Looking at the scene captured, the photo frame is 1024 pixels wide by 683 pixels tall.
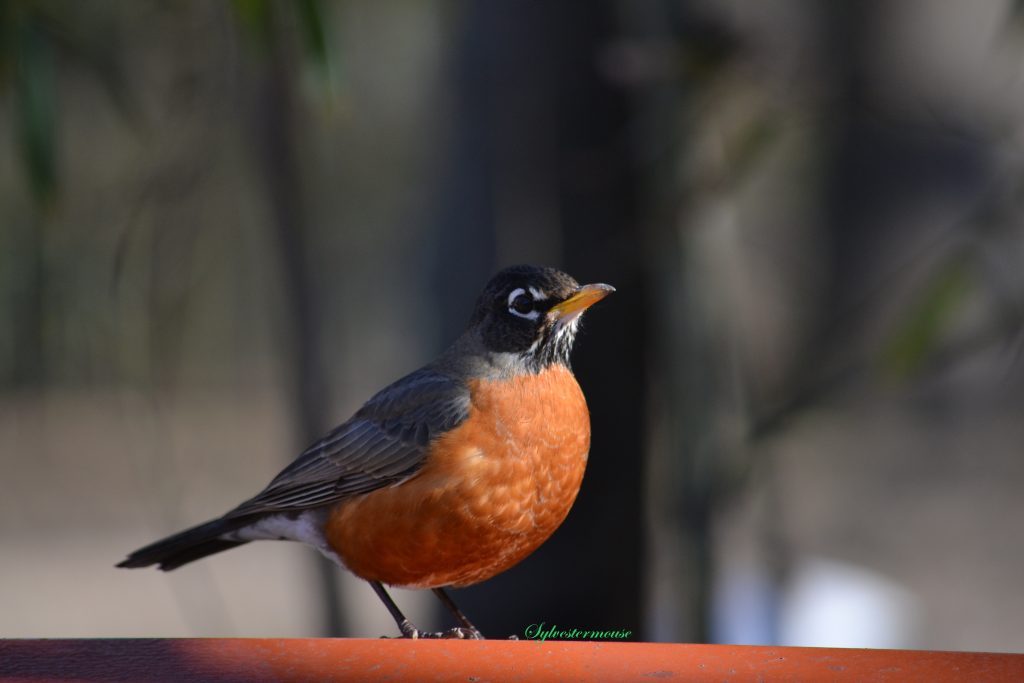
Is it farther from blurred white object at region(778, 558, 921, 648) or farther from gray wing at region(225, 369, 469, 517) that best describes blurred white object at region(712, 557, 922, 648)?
gray wing at region(225, 369, 469, 517)

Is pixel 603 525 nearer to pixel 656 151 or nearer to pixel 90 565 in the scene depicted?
pixel 656 151

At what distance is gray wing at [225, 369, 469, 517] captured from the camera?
10.1 ft

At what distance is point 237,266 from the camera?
10992 mm

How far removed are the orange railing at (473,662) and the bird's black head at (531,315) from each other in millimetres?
1165

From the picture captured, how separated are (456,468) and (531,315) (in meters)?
0.51

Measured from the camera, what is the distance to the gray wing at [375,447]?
307 cm

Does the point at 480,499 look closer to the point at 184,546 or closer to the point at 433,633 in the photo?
the point at 433,633

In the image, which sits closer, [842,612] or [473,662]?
[473,662]

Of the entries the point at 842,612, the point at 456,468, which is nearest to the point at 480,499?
the point at 456,468

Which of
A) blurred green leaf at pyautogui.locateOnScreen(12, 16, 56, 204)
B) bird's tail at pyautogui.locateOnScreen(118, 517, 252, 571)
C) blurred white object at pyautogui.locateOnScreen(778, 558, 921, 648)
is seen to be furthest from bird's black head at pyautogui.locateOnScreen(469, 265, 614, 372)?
blurred white object at pyautogui.locateOnScreen(778, 558, 921, 648)

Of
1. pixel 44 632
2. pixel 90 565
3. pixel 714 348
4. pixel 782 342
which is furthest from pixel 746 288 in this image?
pixel 90 565

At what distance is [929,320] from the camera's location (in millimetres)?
3768

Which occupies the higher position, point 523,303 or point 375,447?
point 523,303

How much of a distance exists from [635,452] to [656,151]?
1.09 metres
